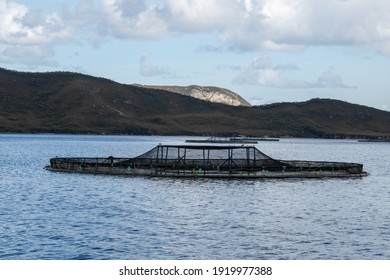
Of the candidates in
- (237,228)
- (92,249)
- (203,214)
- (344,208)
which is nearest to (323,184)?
(344,208)

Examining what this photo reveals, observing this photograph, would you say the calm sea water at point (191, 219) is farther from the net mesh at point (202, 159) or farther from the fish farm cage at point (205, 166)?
the net mesh at point (202, 159)

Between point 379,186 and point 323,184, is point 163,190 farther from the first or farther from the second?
point 379,186

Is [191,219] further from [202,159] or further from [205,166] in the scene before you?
[202,159]

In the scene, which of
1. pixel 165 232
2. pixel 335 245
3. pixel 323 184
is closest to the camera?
pixel 335 245

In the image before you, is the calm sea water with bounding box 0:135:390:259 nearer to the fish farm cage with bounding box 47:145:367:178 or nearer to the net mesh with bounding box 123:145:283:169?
the fish farm cage with bounding box 47:145:367:178

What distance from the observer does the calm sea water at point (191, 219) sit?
5088 cm

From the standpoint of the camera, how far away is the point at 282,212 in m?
74.2

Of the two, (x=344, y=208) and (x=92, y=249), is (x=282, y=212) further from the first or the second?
(x=92, y=249)

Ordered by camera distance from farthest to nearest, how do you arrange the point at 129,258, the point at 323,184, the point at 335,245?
the point at 323,184
the point at 335,245
the point at 129,258

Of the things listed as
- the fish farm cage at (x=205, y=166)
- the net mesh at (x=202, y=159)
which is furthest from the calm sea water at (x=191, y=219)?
the net mesh at (x=202, y=159)

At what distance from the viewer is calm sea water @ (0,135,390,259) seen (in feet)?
167

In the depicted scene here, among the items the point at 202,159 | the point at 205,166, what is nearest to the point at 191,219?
the point at 205,166
